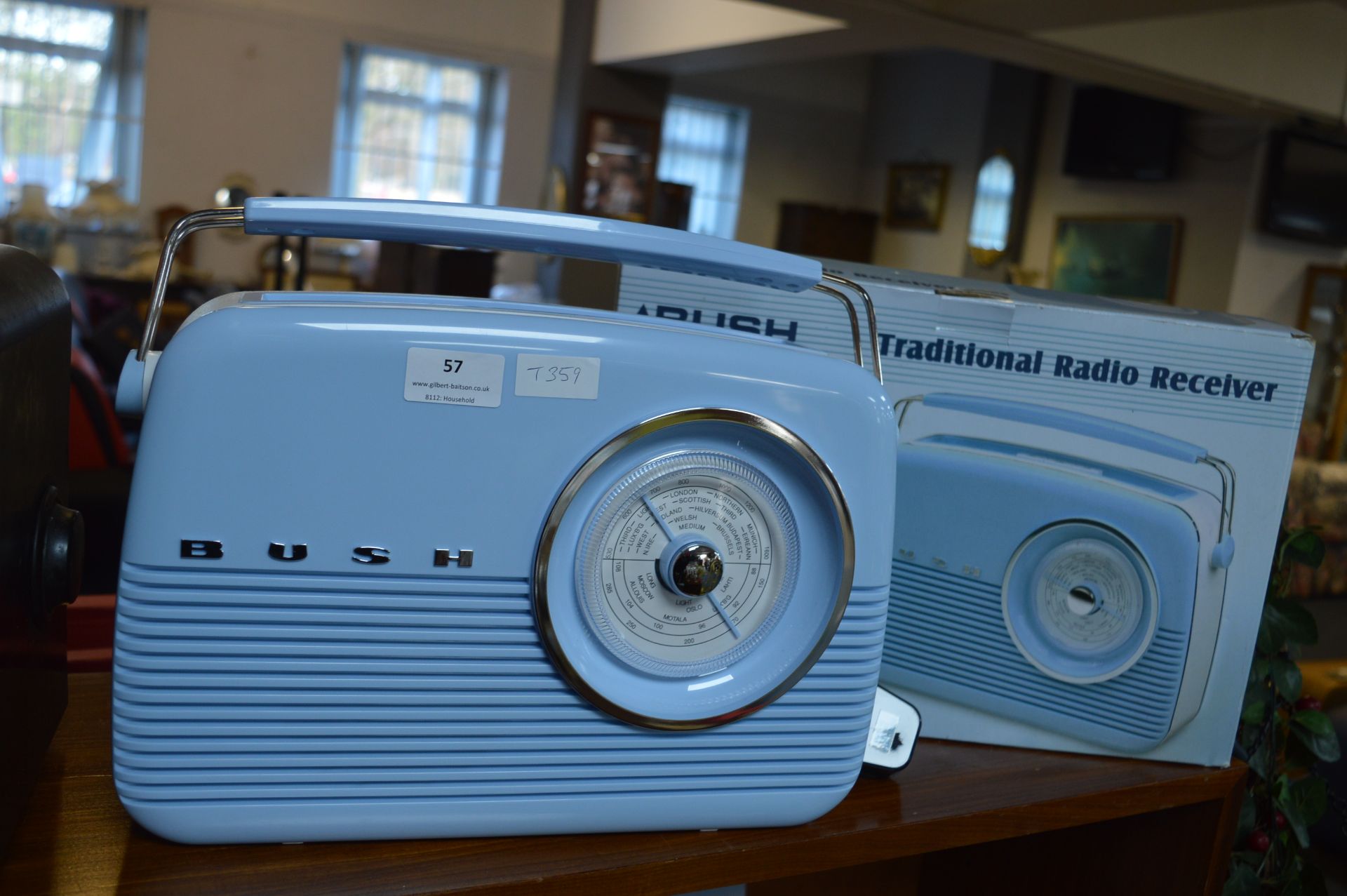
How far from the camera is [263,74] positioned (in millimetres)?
7641

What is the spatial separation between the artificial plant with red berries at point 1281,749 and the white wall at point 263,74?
7.27 meters

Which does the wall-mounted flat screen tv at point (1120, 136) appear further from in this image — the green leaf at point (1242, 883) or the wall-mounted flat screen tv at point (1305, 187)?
the green leaf at point (1242, 883)

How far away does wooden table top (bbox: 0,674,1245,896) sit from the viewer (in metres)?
0.53

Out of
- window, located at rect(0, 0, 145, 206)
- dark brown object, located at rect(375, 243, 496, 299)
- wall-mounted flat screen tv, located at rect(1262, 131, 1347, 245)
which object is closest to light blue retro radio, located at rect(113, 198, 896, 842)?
dark brown object, located at rect(375, 243, 496, 299)

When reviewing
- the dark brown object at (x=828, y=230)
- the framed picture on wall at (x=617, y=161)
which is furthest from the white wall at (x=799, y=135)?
the framed picture on wall at (x=617, y=161)

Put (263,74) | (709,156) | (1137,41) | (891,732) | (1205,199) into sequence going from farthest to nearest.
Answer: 1. (709,156)
2. (263,74)
3. (1205,199)
4. (1137,41)
5. (891,732)

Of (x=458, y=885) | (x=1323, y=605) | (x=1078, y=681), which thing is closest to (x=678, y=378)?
(x=458, y=885)

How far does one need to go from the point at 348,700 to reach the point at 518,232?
0.82 ft

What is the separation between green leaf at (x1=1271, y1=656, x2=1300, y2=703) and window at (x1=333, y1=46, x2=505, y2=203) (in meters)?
7.75

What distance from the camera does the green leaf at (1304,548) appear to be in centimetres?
91

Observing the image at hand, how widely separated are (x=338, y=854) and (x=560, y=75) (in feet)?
27.5

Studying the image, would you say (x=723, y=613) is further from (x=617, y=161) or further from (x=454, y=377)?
(x=617, y=161)

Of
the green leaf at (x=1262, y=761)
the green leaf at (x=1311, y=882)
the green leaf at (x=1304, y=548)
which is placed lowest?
the green leaf at (x=1311, y=882)

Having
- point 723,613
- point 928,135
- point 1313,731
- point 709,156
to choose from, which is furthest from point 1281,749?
point 709,156
